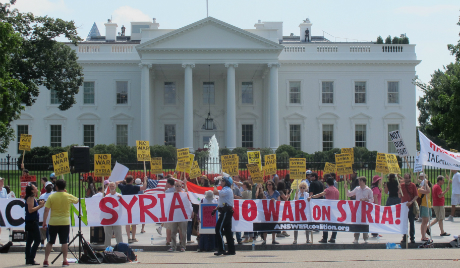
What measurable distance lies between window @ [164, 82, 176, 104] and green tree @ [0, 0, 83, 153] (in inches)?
401

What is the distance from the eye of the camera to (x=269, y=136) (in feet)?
132

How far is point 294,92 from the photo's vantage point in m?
43.7

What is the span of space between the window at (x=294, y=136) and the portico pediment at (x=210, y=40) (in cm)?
735

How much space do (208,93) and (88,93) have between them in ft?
32.7

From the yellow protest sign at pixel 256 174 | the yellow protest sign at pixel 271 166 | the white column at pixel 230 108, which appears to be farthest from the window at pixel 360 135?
the yellow protest sign at pixel 256 174

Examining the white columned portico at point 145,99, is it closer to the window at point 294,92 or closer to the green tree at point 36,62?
the green tree at point 36,62

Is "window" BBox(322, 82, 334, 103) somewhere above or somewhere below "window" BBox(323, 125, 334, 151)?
above

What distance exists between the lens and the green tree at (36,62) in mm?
27859

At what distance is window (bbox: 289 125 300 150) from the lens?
143ft

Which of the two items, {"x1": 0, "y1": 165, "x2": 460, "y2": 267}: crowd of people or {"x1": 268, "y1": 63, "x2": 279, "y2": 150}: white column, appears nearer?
{"x1": 0, "y1": 165, "x2": 460, "y2": 267}: crowd of people

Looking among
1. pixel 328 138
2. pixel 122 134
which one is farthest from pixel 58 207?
pixel 328 138

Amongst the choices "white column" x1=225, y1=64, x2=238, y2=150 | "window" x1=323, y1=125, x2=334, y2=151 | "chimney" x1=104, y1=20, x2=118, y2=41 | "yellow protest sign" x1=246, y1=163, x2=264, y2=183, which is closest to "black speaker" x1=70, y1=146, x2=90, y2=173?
"yellow protest sign" x1=246, y1=163, x2=264, y2=183

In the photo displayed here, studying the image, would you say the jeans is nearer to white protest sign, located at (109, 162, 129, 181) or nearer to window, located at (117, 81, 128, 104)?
white protest sign, located at (109, 162, 129, 181)

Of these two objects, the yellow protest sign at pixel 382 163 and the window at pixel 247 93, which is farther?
the window at pixel 247 93
